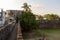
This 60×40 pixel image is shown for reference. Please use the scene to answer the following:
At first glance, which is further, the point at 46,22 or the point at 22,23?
the point at 46,22

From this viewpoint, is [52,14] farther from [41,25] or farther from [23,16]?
[23,16]

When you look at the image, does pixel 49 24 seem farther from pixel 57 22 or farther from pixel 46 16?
pixel 46 16

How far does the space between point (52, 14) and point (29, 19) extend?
12.7 metres

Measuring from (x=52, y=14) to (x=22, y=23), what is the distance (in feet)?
42.3

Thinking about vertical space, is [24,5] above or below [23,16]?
above

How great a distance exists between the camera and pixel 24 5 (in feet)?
99.2

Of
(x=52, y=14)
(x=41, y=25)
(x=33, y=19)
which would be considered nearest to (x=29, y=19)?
(x=33, y=19)

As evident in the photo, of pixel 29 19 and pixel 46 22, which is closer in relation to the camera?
pixel 29 19

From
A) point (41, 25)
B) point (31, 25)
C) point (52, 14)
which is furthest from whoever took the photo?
point (52, 14)

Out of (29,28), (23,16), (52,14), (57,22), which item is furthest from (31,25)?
(52,14)

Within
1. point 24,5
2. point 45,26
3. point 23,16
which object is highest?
point 24,5

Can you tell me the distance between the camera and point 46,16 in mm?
30031

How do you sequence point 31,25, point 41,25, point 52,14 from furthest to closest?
point 52,14 → point 41,25 → point 31,25

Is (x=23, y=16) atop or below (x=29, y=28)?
atop
